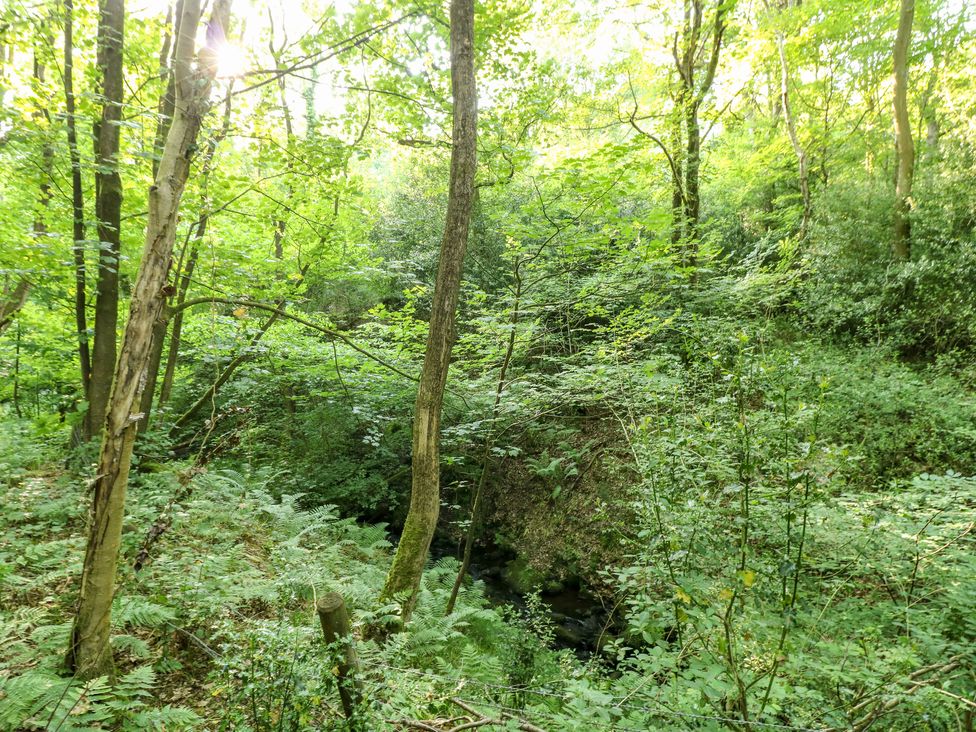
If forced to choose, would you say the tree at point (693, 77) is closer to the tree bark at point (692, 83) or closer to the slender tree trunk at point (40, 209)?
the tree bark at point (692, 83)

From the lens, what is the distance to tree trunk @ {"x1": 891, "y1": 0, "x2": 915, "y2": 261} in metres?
8.85

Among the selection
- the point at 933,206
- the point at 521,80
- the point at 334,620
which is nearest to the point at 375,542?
the point at 334,620

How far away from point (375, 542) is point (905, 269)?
35.0 ft

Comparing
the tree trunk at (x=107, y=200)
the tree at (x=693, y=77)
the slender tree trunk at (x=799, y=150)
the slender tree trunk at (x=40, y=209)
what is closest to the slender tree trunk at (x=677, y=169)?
the tree at (x=693, y=77)

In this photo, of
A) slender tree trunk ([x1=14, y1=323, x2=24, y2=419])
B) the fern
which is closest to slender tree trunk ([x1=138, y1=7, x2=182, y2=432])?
the fern

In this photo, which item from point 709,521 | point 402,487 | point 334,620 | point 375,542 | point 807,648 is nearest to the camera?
point 334,620

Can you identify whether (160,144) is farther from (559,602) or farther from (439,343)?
(559,602)

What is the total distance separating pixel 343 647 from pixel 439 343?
253cm

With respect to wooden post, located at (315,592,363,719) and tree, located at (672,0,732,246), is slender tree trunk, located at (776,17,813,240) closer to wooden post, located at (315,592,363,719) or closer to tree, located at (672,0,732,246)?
tree, located at (672,0,732,246)

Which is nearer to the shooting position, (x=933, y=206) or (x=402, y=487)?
(x=933, y=206)

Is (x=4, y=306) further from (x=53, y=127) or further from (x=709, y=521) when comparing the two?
(x=709, y=521)

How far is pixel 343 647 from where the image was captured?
8.32 ft

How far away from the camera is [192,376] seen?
34.7ft

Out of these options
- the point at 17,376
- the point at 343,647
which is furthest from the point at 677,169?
the point at 17,376
